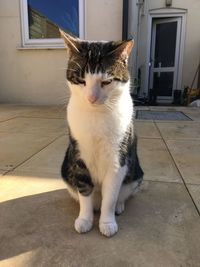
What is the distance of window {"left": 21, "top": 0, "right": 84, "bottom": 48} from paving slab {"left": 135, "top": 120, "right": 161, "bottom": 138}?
2.18 metres

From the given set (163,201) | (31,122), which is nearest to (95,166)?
(163,201)

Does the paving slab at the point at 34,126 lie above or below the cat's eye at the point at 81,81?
below

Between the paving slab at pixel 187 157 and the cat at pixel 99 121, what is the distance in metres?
0.71

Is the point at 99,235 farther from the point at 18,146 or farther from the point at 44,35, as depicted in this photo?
the point at 44,35

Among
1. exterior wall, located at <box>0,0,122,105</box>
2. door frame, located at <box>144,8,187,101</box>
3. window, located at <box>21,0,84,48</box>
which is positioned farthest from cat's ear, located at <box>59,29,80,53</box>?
door frame, located at <box>144,8,187,101</box>

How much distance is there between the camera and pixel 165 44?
289 inches

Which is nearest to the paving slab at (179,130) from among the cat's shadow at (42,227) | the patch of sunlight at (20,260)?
the cat's shadow at (42,227)

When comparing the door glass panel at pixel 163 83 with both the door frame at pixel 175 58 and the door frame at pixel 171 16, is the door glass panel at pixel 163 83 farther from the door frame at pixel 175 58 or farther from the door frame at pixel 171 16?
the door frame at pixel 171 16

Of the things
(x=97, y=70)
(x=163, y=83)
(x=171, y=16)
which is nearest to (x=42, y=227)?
(x=97, y=70)

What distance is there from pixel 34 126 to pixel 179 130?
178cm

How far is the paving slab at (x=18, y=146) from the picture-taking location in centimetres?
203

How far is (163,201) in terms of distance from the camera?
1.45 meters

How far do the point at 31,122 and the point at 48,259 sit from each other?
2.61 m

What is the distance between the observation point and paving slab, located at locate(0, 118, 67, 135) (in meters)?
3.00
